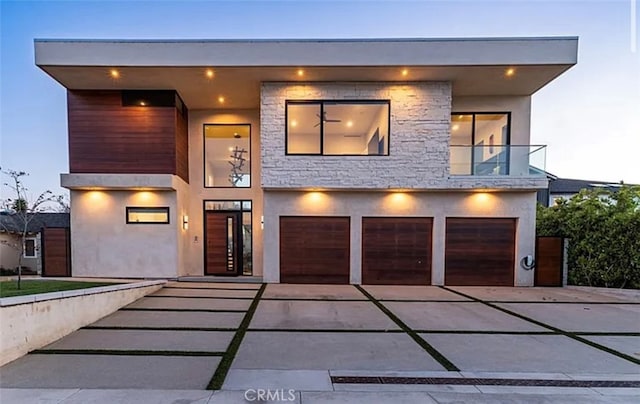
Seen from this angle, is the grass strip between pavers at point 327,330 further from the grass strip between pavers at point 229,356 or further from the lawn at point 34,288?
the lawn at point 34,288

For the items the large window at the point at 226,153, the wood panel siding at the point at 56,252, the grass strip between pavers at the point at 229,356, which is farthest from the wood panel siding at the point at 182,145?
the grass strip between pavers at the point at 229,356

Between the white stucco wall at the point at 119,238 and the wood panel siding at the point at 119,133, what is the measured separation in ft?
2.95

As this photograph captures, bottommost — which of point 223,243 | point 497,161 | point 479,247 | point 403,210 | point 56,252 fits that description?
point 56,252

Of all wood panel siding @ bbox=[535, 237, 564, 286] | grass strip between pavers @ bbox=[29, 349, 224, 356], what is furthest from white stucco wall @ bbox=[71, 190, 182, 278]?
wood panel siding @ bbox=[535, 237, 564, 286]

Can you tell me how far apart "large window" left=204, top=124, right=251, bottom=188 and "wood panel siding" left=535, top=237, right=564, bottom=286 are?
9.85 m

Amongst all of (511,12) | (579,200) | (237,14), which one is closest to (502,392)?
(579,200)

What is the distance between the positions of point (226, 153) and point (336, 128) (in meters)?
4.19

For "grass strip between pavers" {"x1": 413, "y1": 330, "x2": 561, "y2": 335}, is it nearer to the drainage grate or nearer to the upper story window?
the drainage grate

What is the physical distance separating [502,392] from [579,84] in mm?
15450

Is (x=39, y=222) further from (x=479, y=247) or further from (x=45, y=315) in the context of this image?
(x=479, y=247)

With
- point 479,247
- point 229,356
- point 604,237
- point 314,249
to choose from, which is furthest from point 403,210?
point 229,356

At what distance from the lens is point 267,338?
422 cm

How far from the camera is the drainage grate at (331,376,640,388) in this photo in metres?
2.97

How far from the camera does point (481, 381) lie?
3021 mm
